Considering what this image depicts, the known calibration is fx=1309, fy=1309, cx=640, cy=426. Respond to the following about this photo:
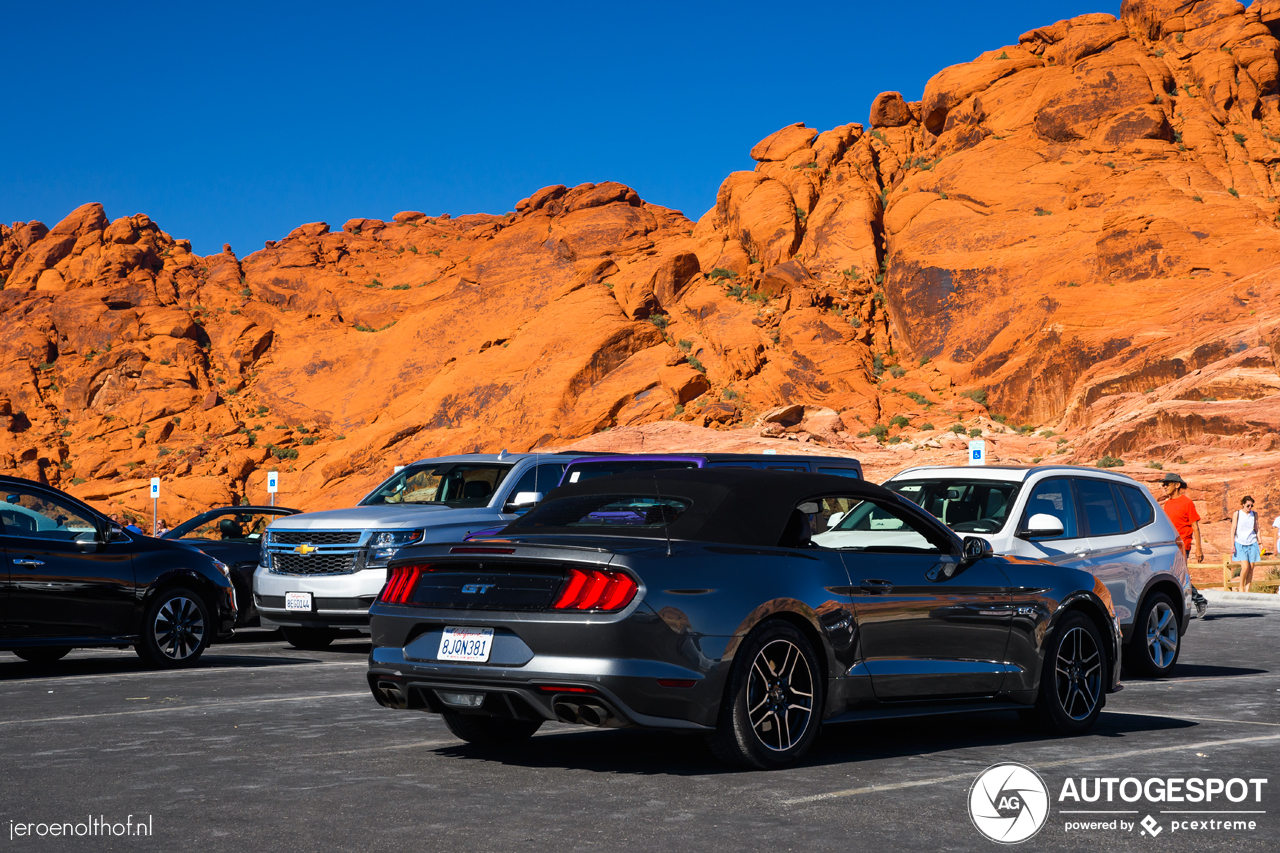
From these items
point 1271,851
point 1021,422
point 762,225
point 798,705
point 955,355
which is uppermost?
→ point 762,225

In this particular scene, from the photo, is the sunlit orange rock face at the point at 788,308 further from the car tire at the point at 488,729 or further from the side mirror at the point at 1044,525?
the car tire at the point at 488,729

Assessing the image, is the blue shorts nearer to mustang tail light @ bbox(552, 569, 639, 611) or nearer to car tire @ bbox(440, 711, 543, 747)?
car tire @ bbox(440, 711, 543, 747)

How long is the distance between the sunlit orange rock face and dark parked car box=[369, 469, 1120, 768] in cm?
3982

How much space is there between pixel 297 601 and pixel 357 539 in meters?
0.88

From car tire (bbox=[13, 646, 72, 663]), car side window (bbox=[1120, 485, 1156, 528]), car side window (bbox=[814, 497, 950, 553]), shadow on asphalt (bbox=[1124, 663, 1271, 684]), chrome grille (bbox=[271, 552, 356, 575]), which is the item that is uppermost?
car side window (bbox=[1120, 485, 1156, 528])

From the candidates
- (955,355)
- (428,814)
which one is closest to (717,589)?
(428,814)

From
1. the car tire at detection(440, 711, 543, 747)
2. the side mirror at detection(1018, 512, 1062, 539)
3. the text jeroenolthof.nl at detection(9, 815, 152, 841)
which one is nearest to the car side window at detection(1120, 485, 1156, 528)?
the side mirror at detection(1018, 512, 1062, 539)

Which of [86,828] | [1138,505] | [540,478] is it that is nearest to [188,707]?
[86,828]

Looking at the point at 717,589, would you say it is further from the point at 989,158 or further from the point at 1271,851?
the point at 989,158

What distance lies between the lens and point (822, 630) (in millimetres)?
6547

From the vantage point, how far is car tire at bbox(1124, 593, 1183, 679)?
11.5 meters

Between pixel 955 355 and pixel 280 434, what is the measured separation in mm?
36305

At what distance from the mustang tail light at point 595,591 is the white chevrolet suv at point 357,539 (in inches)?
235

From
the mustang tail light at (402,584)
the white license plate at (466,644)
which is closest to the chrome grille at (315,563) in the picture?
the mustang tail light at (402,584)
